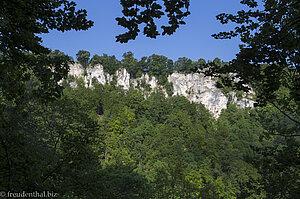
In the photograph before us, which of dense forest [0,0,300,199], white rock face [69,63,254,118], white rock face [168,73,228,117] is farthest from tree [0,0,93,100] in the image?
white rock face [168,73,228,117]

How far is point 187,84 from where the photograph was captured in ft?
241

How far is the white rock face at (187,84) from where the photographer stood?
66938mm

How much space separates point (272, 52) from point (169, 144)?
34324 mm

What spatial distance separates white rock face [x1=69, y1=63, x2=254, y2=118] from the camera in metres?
66.9

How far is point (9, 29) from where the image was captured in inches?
114

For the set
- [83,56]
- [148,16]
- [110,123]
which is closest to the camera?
[148,16]

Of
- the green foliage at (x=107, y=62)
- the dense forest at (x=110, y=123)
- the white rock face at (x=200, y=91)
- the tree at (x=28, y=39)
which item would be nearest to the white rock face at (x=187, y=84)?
the white rock face at (x=200, y=91)

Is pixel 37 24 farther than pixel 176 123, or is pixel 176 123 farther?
pixel 176 123

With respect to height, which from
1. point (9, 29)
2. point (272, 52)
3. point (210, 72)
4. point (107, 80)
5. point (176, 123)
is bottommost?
point (176, 123)

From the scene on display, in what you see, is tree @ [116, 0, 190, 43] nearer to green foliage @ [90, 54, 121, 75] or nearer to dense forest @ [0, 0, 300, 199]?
dense forest @ [0, 0, 300, 199]

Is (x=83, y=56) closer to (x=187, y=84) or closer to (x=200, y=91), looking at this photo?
(x=187, y=84)

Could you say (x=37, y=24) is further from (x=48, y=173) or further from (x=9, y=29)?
(x=48, y=173)

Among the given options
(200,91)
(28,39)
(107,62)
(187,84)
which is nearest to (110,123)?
(28,39)

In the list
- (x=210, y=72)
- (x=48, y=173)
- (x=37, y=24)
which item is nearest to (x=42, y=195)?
(x=48, y=173)
